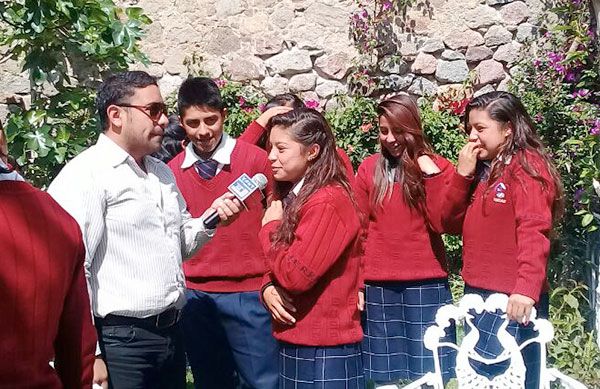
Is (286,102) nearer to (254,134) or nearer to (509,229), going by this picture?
(254,134)

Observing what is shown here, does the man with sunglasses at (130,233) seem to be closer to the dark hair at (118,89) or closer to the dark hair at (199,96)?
the dark hair at (118,89)

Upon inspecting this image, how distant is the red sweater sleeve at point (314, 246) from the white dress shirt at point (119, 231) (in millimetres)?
392

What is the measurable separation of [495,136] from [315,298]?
1092 mm

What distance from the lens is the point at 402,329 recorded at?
346 cm

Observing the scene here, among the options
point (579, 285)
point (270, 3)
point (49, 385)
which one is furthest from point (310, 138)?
point (270, 3)

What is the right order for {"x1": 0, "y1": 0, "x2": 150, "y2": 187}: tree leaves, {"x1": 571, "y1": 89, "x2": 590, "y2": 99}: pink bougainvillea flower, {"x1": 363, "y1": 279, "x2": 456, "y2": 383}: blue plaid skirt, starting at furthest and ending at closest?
{"x1": 571, "y1": 89, "x2": 590, "y2": 99}: pink bougainvillea flower → {"x1": 0, "y1": 0, "x2": 150, "y2": 187}: tree leaves → {"x1": 363, "y1": 279, "x2": 456, "y2": 383}: blue plaid skirt

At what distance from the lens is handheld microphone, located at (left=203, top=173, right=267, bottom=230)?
8.55 ft

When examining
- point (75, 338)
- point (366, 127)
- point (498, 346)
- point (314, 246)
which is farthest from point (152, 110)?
point (366, 127)

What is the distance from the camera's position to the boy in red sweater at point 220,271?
3.20 m

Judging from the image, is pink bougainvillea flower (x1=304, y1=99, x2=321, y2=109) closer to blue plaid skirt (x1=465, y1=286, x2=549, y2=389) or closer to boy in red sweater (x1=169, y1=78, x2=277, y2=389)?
boy in red sweater (x1=169, y1=78, x2=277, y2=389)

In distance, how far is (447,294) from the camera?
348 cm

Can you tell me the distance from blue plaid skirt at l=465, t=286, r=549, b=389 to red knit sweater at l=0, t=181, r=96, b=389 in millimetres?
1727

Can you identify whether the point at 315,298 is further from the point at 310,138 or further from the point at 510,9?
the point at 510,9

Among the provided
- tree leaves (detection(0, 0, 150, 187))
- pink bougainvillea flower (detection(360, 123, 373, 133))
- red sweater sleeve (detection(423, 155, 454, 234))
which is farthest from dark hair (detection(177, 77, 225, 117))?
pink bougainvillea flower (detection(360, 123, 373, 133))
